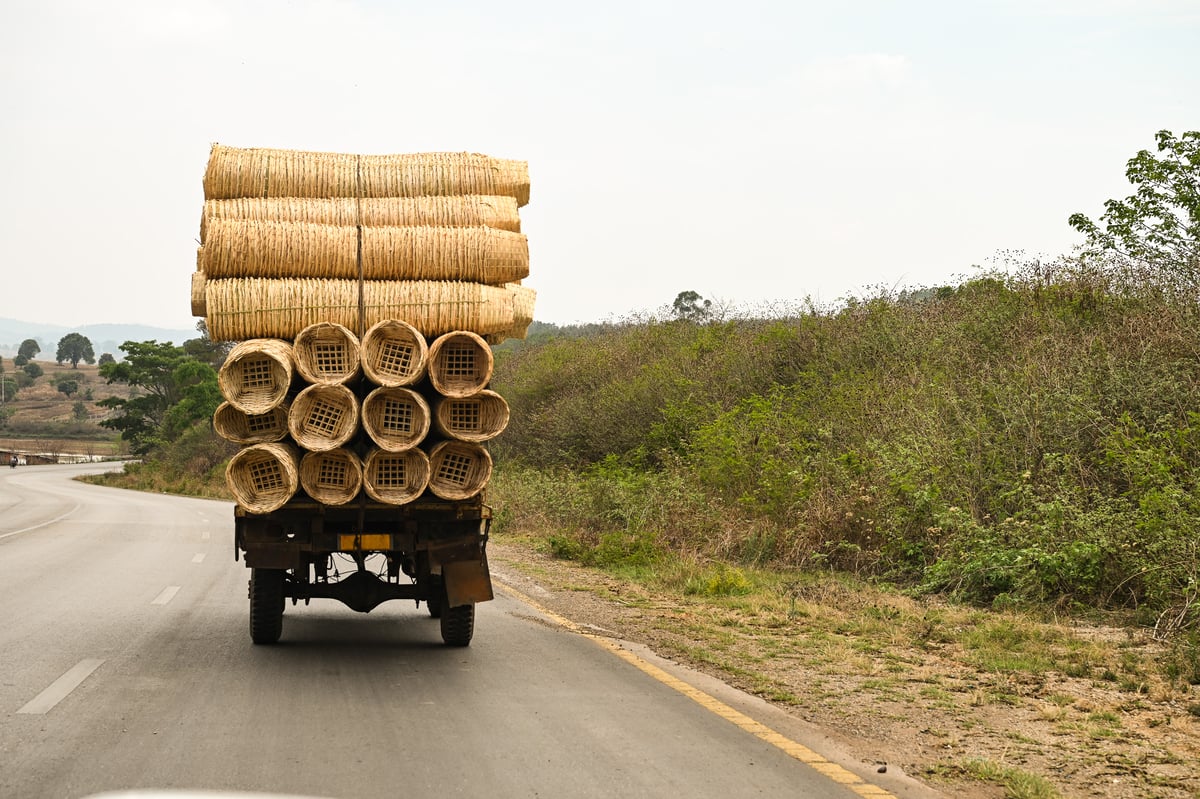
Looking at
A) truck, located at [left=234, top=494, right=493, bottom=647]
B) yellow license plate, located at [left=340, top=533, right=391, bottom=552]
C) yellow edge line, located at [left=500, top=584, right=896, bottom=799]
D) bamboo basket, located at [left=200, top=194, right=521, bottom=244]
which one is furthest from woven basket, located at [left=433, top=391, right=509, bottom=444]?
yellow edge line, located at [left=500, top=584, right=896, bottom=799]

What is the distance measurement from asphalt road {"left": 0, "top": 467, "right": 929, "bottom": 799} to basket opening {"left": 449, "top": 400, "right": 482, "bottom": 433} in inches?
71.4

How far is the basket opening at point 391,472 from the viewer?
28.7 feet

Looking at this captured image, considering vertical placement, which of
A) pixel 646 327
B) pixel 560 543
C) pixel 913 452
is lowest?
pixel 560 543

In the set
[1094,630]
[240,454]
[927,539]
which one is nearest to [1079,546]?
[1094,630]

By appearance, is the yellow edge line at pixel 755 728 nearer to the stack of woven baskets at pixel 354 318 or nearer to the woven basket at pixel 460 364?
the stack of woven baskets at pixel 354 318

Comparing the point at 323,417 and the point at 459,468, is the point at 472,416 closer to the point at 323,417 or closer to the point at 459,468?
the point at 459,468

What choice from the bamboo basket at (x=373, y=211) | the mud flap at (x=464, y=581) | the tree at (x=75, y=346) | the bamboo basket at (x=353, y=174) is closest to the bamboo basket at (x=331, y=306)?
the bamboo basket at (x=373, y=211)

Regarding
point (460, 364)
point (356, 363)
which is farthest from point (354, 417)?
point (460, 364)

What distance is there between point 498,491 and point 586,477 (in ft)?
9.92

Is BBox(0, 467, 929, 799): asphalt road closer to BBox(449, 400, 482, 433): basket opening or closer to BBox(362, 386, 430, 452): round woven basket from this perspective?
BBox(362, 386, 430, 452): round woven basket

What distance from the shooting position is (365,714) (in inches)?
279

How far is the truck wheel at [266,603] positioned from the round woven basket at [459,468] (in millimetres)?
1608

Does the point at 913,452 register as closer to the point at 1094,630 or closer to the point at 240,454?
the point at 1094,630

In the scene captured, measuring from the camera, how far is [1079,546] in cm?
1088
